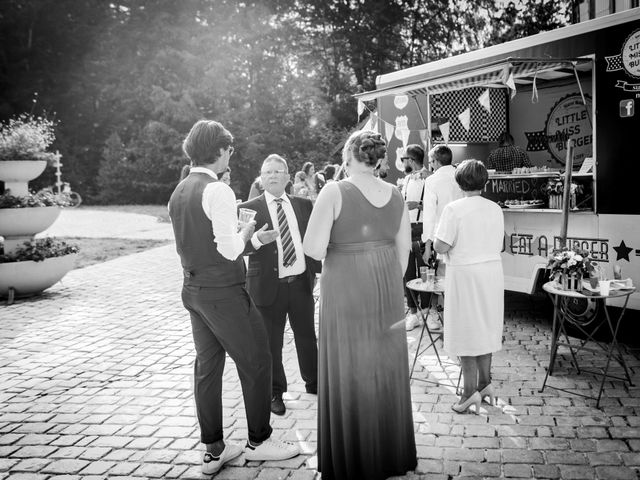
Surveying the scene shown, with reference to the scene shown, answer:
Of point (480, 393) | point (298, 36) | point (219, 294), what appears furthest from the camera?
point (298, 36)

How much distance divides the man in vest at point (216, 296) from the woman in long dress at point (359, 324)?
0.44 m

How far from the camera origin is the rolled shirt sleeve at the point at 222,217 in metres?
3.25

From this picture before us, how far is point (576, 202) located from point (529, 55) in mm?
1761

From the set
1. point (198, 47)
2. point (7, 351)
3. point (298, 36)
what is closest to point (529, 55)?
point (7, 351)

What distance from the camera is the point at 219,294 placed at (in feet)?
11.1

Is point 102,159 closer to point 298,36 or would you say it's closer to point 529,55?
point 298,36

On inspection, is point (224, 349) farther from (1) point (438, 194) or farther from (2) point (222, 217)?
(1) point (438, 194)

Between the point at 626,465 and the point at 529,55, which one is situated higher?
the point at 529,55

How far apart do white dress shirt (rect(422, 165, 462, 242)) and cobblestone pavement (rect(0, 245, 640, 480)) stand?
1240 millimetres

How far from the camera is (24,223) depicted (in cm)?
892

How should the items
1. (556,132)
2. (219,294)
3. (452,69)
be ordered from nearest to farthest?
(219,294), (452,69), (556,132)

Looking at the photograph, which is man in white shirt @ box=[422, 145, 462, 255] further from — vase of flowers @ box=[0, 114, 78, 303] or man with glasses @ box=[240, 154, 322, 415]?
vase of flowers @ box=[0, 114, 78, 303]

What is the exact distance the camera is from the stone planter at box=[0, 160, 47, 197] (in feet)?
29.5

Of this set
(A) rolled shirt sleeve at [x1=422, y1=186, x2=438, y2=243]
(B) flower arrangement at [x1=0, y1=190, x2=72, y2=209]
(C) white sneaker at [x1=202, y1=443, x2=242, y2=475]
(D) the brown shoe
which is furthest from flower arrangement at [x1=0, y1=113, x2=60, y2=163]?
(C) white sneaker at [x1=202, y1=443, x2=242, y2=475]
